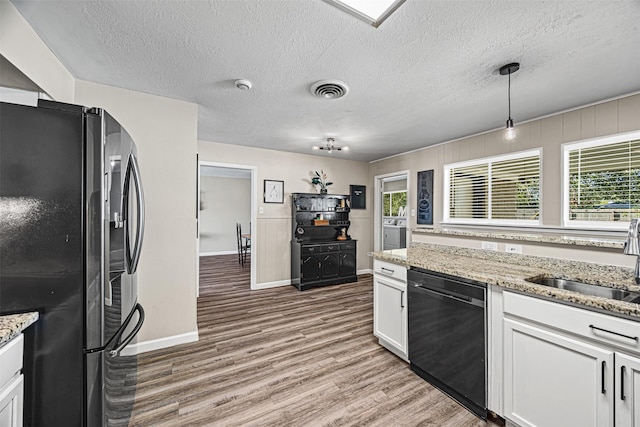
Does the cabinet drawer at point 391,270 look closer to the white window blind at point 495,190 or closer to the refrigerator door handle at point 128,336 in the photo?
the refrigerator door handle at point 128,336

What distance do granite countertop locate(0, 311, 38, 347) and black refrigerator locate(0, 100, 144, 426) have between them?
40mm

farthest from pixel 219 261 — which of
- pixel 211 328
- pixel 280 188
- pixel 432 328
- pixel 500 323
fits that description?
pixel 500 323

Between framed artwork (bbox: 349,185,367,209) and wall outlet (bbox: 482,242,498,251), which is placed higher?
framed artwork (bbox: 349,185,367,209)

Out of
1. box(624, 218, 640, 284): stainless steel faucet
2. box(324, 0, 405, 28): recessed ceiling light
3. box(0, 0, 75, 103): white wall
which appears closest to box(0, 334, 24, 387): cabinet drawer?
box(0, 0, 75, 103): white wall

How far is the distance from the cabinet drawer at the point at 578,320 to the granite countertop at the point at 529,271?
39 millimetres

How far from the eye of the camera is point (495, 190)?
367 cm

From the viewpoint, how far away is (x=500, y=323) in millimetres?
1620

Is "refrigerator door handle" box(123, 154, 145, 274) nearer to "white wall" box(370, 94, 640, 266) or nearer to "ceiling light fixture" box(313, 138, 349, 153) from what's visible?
"white wall" box(370, 94, 640, 266)

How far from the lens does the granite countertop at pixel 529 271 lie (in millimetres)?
1270

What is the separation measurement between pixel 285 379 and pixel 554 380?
172 centimetres

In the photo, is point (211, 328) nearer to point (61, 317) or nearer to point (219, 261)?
point (61, 317)

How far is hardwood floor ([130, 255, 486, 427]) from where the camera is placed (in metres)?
1.72

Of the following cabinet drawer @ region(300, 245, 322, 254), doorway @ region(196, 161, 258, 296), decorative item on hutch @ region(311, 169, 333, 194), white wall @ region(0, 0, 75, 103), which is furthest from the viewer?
doorway @ region(196, 161, 258, 296)

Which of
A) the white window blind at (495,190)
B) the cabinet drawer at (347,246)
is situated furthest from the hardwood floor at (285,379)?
the white window blind at (495,190)
